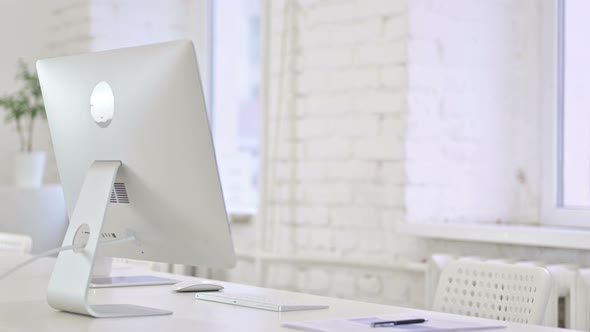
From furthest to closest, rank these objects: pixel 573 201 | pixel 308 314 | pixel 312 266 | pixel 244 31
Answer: pixel 244 31
pixel 312 266
pixel 573 201
pixel 308 314

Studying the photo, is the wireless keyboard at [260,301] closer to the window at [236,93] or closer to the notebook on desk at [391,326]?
the notebook on desk at [391,326]

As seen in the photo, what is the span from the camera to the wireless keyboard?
1890 millimetres

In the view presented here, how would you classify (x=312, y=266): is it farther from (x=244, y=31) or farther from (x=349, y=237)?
(x=244, y=31)

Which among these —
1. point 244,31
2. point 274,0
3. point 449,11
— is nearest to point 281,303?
point 449,11

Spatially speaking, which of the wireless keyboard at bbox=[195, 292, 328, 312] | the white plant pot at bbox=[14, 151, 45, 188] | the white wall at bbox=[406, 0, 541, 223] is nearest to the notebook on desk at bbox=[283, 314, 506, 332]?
the wireless keyboard at bbox=[195, 292, 328, 312]

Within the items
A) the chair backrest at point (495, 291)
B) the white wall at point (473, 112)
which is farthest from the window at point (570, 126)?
the chair backrest at point (495, 291)

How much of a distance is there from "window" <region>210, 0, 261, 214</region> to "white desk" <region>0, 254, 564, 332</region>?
1.98 m

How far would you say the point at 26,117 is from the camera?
4543 mm

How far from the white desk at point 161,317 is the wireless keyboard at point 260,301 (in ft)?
0.07

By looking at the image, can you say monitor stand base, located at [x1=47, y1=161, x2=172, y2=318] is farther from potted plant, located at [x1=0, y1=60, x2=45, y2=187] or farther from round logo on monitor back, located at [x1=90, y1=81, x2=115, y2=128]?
potted plant, located at [x1=0, y1=60, x2=45, y2=187]

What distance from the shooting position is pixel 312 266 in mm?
3412

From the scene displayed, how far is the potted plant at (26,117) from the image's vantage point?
4.21m

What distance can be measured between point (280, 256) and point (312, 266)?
13 centimetres

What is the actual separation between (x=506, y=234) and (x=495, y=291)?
65 centimetres
